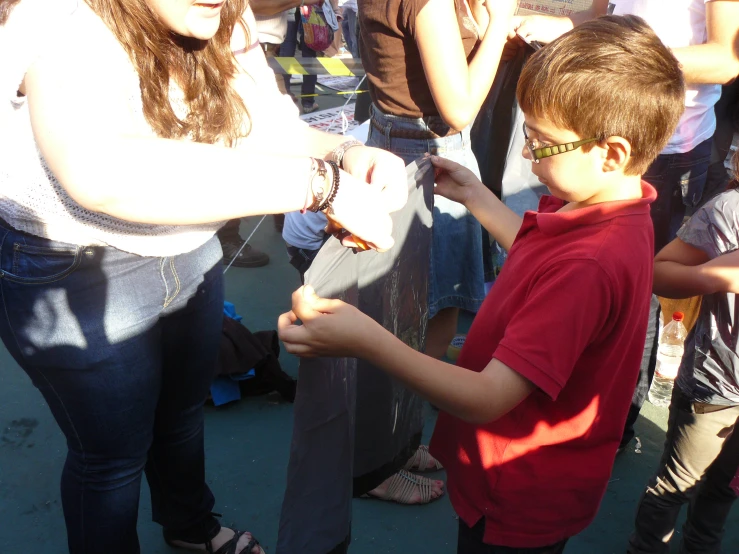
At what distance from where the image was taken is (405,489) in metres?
2.43

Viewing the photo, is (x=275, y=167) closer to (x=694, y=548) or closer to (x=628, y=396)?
(x=628, y=396)

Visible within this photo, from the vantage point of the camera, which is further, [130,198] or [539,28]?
[539,28]

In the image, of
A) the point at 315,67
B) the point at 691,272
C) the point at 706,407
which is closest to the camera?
the point at 691,272

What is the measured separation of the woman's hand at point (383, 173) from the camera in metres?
1.43

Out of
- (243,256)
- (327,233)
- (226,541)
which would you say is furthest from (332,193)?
(243,256)

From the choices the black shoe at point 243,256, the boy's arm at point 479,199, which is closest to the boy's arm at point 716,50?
the boy's arm at point 479,199

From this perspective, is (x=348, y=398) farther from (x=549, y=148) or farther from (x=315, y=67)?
(x=315, y=67)

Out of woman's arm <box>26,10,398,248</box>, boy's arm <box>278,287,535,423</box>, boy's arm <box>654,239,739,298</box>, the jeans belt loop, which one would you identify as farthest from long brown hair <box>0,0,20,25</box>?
the jeans belt loop

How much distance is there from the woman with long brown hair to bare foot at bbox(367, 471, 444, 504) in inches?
32.6

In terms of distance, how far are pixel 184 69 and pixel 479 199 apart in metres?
0.76

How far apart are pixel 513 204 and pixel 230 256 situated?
1.91 m

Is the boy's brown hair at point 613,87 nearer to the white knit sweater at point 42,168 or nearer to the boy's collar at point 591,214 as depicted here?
the boy's collar at point 591,214

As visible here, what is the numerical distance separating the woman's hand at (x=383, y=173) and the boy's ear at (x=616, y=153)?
16.0 inches

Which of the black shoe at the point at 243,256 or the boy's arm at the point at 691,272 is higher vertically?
the boy's arm at the point at 691,272
